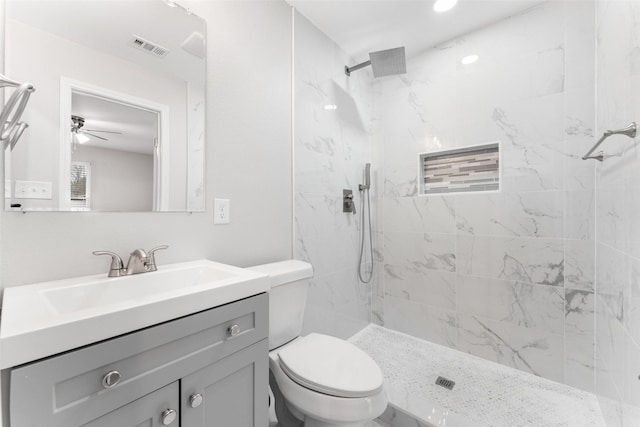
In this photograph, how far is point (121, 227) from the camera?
1079 mm

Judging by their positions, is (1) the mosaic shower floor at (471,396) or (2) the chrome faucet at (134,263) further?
(1) the mosaic shower floor at (471,396)

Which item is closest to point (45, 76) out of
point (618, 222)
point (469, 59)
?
point (618, 222)

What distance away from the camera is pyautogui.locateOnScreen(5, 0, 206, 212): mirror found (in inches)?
35.6

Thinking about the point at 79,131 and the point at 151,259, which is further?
the point at 151,259

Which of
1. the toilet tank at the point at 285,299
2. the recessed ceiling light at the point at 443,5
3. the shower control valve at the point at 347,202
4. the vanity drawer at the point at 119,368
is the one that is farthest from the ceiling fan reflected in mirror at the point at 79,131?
the recessed ceiling light at the point at 443,5

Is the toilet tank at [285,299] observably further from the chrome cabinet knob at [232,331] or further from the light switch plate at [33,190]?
the light switch plate at [33,190]

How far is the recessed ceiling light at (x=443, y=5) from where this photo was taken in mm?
1774

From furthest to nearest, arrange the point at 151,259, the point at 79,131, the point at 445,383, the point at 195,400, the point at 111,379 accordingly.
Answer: the point at 445,383
the point at 151,259
the point at 79,131
the point at 195,400
the point at 111,379

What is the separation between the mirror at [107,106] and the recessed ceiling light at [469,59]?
186 centimetres

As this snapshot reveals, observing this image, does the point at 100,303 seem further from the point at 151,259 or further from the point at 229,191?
the point at 229,191

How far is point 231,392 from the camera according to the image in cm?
89

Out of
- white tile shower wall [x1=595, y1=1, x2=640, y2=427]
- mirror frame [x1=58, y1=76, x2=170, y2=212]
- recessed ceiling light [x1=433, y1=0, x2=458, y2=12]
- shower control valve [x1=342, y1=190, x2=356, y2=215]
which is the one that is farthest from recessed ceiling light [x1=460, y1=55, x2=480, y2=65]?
mirror frame [x1=58, y1=76, x2=170, y2=212]

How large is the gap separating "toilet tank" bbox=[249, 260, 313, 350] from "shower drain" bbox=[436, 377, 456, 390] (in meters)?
1.05

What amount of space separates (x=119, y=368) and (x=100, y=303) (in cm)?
39
